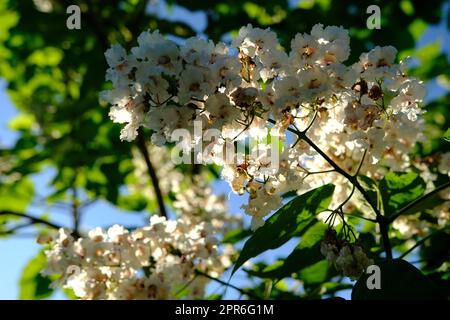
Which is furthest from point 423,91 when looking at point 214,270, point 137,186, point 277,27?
point 137,186

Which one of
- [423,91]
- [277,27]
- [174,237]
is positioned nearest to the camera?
[423,91]

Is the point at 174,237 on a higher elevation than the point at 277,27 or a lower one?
lower

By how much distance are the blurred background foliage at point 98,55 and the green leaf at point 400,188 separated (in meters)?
0.77

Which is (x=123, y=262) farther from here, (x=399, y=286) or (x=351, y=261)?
(x=399, y=286)

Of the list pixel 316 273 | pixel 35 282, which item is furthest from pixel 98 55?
pixel 316 273

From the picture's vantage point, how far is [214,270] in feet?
7.91

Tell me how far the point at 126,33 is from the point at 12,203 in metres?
1.41

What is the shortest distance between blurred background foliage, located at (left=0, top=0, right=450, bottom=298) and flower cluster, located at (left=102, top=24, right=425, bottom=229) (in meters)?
1.27

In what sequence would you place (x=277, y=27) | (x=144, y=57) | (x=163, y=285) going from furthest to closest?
1. (x=277, y=27)
2. (x=163, y=285)
3. (x=144, y=57)

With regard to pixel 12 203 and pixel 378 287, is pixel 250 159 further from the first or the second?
pixel 12 203

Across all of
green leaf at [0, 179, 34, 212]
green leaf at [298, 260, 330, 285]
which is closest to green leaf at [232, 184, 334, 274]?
green leaf at [298, 260, 330, 285]

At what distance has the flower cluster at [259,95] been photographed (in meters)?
1.28

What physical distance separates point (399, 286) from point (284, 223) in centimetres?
41

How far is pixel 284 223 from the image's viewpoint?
5.01 ft
